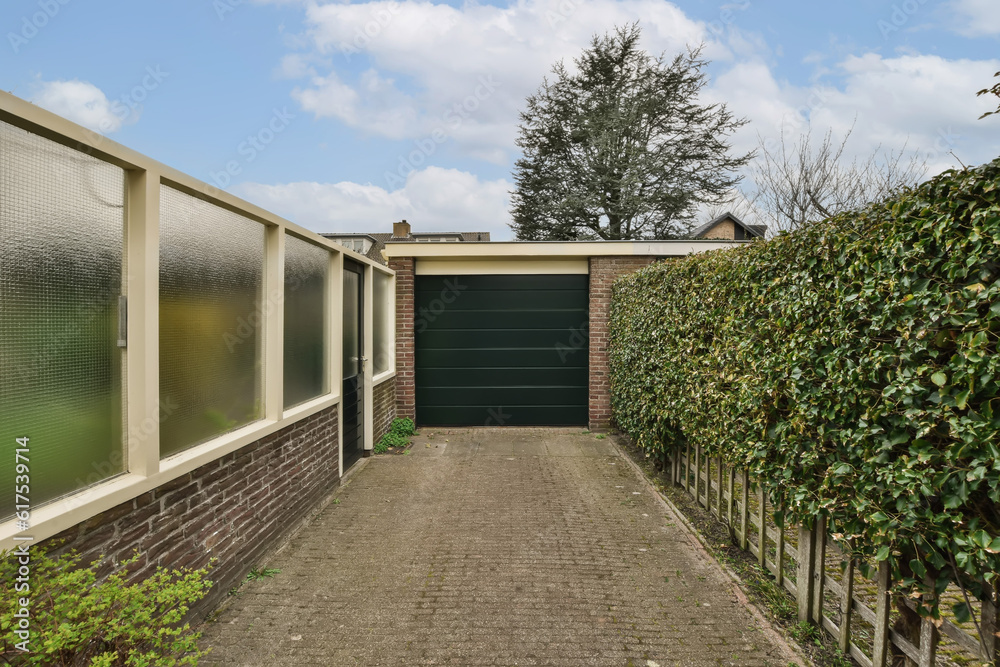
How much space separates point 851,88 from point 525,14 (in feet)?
21.3

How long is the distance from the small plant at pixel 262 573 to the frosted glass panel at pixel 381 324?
3.76 m

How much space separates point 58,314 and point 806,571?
12.9ft

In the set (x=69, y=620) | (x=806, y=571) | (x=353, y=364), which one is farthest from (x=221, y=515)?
(x=806, y=571)

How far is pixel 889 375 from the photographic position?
1.94m

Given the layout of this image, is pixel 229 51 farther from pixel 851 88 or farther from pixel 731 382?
pixel 851 88

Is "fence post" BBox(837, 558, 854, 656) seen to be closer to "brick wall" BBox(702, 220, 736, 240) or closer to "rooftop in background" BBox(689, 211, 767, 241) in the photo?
"rooftop in background" BBox(689, 211, 767, 241)

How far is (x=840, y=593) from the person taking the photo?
8.37 ft

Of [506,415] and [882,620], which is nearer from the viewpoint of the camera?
[882,620]

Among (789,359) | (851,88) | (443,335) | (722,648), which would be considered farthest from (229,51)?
(851,88)

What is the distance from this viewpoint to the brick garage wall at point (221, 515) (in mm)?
2258

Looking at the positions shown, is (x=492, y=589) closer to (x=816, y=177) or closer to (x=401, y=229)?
(x=816, y=177)

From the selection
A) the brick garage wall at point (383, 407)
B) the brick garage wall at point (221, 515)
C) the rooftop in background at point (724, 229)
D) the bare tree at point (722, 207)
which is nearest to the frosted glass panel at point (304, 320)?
the brick garage wall at point (221, 515)

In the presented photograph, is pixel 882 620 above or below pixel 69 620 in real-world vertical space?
below

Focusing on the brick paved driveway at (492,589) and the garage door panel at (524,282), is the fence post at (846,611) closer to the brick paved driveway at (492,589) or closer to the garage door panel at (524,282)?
the brick paved driveway at (492,589)
